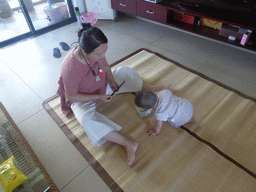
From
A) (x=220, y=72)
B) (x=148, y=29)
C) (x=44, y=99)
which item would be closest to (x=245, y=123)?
(x=220, y=72)

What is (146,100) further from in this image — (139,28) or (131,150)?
(139,28)

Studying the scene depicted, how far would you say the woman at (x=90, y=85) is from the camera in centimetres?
96

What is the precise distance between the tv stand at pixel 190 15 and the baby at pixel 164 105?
3.85 ft

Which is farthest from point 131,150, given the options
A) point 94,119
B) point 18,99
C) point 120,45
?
point 120,45

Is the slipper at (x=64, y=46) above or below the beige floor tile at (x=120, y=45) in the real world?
above

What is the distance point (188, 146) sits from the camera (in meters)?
1.24

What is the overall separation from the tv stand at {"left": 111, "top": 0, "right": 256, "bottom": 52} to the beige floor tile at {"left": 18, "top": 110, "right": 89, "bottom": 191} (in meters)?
1.83

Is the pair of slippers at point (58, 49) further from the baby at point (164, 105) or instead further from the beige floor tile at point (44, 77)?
the baby at point (164, 105)

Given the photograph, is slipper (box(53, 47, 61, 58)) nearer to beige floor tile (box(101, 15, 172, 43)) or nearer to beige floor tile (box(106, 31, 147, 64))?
beige floor tile (box(106, 31, 147, 64))

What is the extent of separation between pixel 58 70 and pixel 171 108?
4.80ft

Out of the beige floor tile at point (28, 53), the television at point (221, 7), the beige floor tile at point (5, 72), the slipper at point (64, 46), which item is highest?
the television at point (221, 7)

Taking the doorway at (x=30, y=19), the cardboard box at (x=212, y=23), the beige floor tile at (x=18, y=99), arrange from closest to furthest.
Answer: the beige floor tile at (x=18, y=99)
the cardboard box at (x=212, y=23)
the doorway at (x=30, y=19)

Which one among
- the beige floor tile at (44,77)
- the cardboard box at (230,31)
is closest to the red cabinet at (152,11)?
the cardboard box at (230,31)

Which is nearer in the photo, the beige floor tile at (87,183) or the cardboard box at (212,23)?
the beige floor tile at (87,183)
